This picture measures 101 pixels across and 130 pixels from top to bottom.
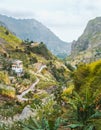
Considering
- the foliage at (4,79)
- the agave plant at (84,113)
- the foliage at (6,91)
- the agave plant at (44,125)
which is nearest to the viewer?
the agave plant at (44,125)

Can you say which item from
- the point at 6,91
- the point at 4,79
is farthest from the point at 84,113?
the point at 4,79

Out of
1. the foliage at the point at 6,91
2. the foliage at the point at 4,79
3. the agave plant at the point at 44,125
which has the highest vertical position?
the foliage at the point at 4,79

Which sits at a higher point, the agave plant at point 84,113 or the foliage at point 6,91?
the agave plant at point 84,113

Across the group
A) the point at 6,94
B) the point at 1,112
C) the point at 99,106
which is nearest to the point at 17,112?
the point at 1,112

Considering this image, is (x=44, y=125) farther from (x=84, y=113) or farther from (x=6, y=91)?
(x=6, y=91)

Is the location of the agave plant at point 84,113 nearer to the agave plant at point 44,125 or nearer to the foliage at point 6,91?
the agave plant at point 44,125

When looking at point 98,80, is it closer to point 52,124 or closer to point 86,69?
point 86,69

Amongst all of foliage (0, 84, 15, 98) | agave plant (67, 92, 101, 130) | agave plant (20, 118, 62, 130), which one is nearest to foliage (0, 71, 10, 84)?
foliage (0, 84, 15, 98)

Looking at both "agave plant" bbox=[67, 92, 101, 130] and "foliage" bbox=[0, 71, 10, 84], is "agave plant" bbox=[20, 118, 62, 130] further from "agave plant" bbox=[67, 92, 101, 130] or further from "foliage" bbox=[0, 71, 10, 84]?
"foliage" bbox=[0, 71, 10, 84]

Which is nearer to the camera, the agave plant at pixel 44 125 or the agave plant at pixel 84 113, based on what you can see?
the agave plant at pixel 44 125

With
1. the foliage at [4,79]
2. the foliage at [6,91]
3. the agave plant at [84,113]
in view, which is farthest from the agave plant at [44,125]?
the foliage at [4,79]

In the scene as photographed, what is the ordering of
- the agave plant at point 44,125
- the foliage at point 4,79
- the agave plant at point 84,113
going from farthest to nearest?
the foliage at point 4,79 < the agave plant at point 84,113 < the agave plant at point 44,125

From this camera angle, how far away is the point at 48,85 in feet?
647

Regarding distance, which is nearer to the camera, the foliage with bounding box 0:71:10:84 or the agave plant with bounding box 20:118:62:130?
the agave plant with bounding box 20:118:62:130
